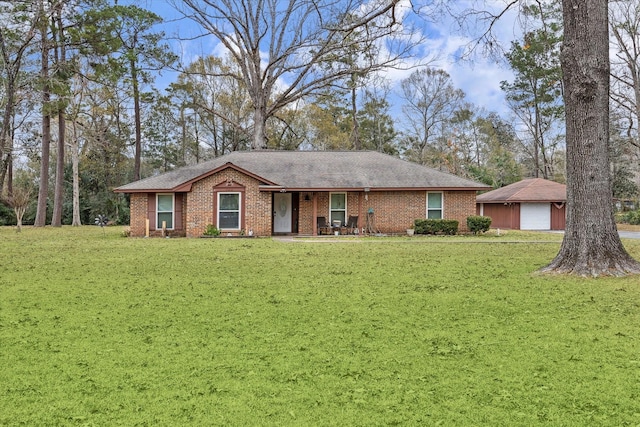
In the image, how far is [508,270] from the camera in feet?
30.8

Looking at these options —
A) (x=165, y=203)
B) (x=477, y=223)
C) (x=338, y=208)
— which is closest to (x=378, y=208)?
(x=338, y=208)

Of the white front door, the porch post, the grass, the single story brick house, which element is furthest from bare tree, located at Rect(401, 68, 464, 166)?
the grass

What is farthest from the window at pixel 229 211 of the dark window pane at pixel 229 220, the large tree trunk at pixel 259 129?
the large tree trunk at pixel 259 129

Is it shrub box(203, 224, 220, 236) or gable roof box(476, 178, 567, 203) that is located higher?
gable roof box(476, 178, 567, 203)

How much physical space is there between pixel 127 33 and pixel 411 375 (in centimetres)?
3034

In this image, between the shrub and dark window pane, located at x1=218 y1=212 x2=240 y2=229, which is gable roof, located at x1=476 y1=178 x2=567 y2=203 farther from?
the shrub

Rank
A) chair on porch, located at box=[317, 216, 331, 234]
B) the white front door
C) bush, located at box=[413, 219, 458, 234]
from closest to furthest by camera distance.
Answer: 1. bush, located at box=[413, 219, 458, 234]
2. chair on porch, located at box=[317, 216, 331, 234]
3. the white front door

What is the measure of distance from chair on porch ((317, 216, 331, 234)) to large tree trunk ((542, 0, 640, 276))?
12.2 m

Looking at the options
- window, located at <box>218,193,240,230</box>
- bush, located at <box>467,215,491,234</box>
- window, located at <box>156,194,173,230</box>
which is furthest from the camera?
bush, located at <box>467,215,491,234</box>

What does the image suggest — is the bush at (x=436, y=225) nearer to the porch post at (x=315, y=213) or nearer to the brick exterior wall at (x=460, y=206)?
the brick exterior wall at (x=460, y=206)

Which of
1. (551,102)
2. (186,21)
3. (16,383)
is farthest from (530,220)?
(16,383)

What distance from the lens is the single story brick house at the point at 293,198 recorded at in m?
19.0

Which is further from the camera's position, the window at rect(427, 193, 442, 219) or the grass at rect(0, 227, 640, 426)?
the window at rect(427, 193, 442, 219)

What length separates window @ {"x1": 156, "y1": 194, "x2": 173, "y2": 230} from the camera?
65.1ft
